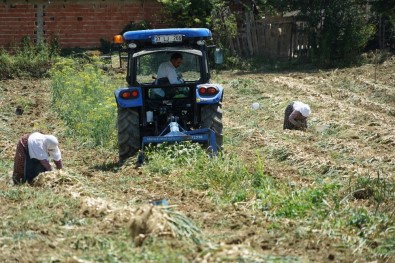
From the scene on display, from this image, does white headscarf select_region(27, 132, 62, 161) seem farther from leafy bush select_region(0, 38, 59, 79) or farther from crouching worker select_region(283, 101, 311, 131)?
leafy bush select_region(0, 38, 59, 79)

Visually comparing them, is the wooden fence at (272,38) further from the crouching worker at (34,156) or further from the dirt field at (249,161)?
the crouching worker at (34,156)

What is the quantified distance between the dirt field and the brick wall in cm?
628

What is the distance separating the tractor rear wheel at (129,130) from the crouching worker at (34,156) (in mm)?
1696

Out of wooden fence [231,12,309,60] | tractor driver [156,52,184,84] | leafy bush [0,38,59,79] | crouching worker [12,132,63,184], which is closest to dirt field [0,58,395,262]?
crouching worker [12,132,63,184]

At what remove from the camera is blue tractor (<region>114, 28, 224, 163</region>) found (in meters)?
12.1

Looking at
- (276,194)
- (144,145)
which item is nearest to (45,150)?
(144,145)

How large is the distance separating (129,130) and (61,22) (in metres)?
18.5

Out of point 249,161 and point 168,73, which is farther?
point 168,73

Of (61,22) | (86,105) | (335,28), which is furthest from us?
(61,22)

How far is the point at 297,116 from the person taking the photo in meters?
14.6

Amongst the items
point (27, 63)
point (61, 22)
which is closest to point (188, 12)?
point (61, 22)

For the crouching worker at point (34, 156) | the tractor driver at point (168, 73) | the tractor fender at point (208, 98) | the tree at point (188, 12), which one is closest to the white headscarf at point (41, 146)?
the crouching worker at point (34, 156)

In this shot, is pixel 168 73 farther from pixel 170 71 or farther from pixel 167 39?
pixel 167 39

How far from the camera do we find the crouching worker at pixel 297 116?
1452 centimetres
